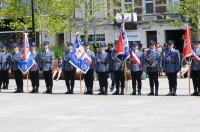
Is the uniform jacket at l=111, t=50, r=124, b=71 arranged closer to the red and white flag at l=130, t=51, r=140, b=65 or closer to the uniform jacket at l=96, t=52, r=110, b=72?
the uniform jacket at l=96, t=52, r=110, b=72

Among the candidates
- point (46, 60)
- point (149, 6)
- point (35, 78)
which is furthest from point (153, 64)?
point (149, 6)

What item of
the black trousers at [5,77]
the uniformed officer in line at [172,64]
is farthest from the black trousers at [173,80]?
the black trousers at [5,77]

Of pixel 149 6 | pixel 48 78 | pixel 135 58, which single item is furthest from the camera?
pixel 149 6

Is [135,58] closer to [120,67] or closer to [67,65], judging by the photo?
[120,67]

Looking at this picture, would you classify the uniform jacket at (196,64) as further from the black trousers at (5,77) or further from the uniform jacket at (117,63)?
the black trousers at (5,77)

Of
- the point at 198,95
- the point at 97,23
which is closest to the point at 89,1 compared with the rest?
the point at 97,23

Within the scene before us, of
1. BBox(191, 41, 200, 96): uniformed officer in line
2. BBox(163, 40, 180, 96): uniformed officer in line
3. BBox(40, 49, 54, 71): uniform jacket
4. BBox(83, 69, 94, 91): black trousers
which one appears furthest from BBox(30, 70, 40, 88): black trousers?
BBox(191, 41, 200, 96): uniformed officer in line

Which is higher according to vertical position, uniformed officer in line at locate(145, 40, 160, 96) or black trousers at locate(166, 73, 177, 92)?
uniformed officer in line at locate(145, 40, 160, 96)
